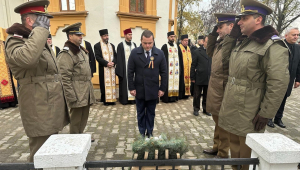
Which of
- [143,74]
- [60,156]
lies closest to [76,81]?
[143,74]

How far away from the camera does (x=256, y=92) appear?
2086 millimetres

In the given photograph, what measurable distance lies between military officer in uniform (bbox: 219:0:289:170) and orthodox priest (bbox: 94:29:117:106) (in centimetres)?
440

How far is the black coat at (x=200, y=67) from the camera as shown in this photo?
5.20 m

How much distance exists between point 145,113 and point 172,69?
3.13 meters

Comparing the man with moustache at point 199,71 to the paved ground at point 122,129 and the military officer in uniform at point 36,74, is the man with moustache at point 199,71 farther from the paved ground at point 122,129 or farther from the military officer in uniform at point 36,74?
the military officer in uniform at point 36,74

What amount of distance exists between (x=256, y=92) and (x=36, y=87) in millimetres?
2483

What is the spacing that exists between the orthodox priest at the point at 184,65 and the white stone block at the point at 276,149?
5354 mm

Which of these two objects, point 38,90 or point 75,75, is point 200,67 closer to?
point 75,75

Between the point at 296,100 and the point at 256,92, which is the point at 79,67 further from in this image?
the point at 296,100

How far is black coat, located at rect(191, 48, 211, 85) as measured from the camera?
520cm

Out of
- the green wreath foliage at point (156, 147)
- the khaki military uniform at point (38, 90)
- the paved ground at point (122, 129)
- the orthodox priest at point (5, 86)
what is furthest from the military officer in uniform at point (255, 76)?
the orthodox priest at point (5, 86)

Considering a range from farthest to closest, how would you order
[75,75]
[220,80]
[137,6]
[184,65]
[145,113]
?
[137,6] < [184,65] < [145,113] < [75,75] < [220,80]

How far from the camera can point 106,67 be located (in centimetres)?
612

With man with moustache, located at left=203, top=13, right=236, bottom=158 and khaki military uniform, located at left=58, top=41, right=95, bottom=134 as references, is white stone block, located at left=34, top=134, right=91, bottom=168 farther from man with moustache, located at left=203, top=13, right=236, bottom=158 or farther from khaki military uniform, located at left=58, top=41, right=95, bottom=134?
man with moustache, located at left=203, top=13, right=236, bottom=158
